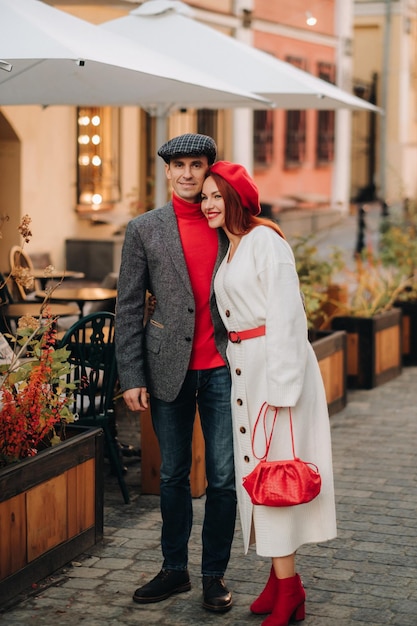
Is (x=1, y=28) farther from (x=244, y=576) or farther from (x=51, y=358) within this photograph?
(x=244, y=576)

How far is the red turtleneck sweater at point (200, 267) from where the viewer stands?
4812 millimetres

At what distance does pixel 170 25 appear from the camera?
10.2 metres

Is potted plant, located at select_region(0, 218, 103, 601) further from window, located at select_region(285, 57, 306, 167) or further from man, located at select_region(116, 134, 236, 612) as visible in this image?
window, located at select_region(285, 57, 306, 167)

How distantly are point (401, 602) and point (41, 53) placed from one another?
11.1 ft

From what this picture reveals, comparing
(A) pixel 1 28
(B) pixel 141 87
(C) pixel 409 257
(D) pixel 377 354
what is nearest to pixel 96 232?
(C) pixel 409 257

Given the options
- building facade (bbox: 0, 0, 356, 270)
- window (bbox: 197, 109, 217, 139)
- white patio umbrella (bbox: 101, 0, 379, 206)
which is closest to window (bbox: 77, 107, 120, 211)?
building facade (bbox: 0, 0, 356, 270)

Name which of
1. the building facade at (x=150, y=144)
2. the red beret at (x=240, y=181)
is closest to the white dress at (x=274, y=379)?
the red beret at (x=240, y=181)

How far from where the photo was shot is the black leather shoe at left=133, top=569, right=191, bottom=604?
16.3ft

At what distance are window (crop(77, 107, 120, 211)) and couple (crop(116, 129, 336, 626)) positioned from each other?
11.4 metres

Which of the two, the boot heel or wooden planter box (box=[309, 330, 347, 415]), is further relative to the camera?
wooden planter box (box=[309, 330, 347, 415])

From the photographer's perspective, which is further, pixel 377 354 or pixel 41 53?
pixel 377 354

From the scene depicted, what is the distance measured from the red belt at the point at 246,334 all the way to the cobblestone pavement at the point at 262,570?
45.0 inches

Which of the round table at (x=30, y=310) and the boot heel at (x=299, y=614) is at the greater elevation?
the round table at (x=30, y=310)

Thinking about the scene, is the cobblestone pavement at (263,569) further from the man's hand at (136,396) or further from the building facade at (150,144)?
the building facade at (150,144)
